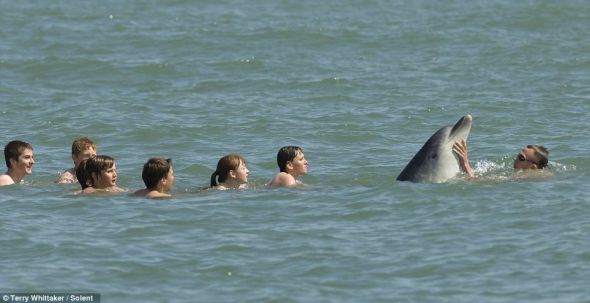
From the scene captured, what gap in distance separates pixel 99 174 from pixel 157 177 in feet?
2.42

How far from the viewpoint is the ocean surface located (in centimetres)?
1169

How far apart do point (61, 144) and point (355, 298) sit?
9282 millimetres

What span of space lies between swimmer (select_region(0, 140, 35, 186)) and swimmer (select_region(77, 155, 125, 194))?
1.11m

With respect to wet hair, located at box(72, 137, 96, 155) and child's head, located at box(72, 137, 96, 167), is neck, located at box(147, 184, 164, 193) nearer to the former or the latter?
child's head, located at box(72, 137, 96, 167)

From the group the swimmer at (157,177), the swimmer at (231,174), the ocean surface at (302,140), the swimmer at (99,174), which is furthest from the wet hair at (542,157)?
the swimmer at (99,174)

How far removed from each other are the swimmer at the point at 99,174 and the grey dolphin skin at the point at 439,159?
11.2ft

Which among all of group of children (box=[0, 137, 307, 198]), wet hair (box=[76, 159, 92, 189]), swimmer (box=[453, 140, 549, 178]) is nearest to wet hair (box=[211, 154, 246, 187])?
group of children (box=[0, 137, 307, 198])

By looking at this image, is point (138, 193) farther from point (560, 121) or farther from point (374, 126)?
point (560, 121)

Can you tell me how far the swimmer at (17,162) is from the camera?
1596 cm

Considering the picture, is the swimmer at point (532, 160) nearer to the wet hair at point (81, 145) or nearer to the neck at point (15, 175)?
the wet hair at point (81, 145)

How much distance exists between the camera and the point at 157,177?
1475cm

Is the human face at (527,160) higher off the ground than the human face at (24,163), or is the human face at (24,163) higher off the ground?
the human face at (24,163)

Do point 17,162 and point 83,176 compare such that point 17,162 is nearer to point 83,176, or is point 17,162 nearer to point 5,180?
point 5,180

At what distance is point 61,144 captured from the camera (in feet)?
63.2
